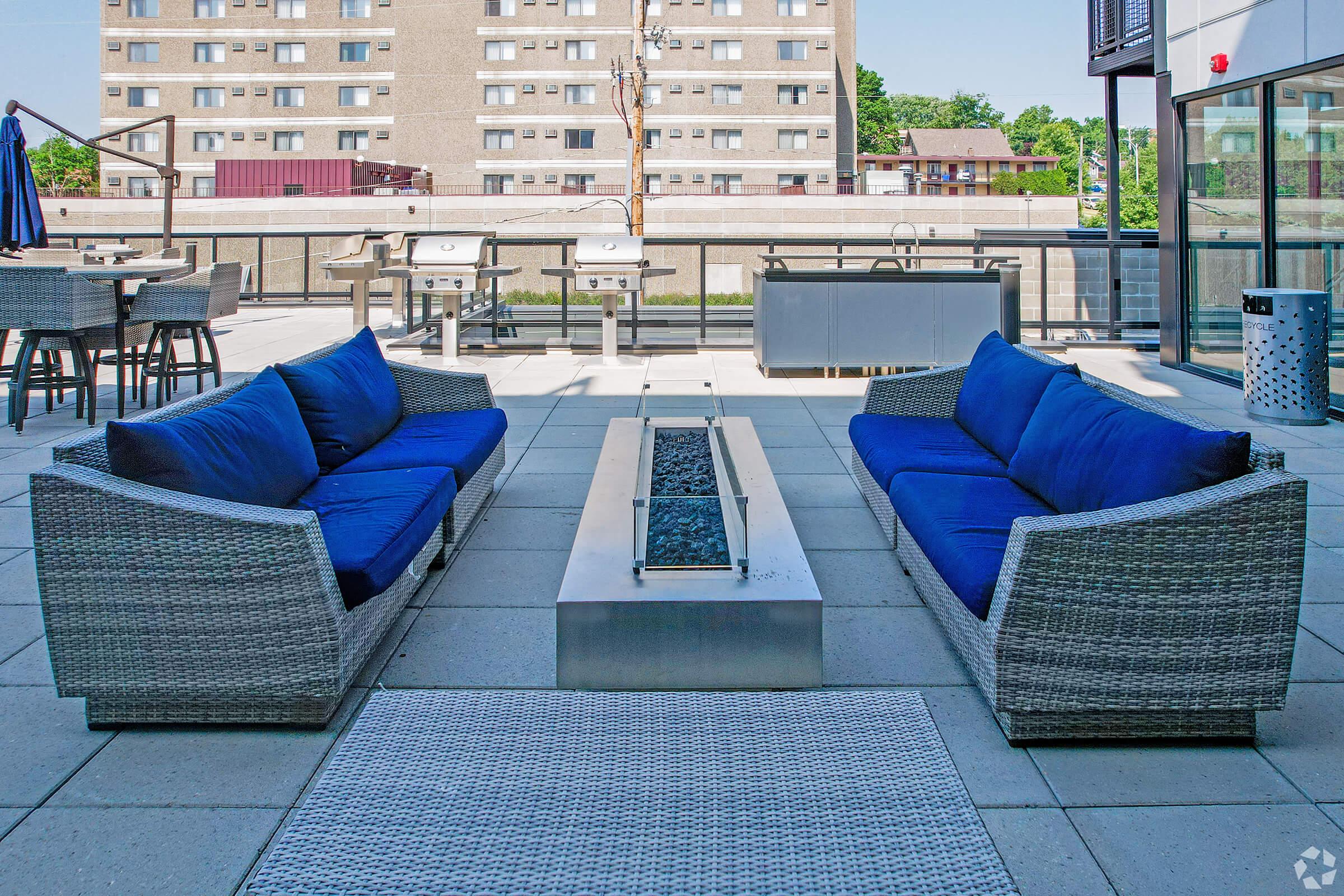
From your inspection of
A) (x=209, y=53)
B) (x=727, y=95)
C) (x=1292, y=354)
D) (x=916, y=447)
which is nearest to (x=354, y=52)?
(x=209, y=53)

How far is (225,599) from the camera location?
2.72m

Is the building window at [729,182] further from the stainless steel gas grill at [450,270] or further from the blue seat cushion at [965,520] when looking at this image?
A: the blue seat cushion at [965,520]

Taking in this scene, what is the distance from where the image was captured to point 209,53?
43438 millimetres

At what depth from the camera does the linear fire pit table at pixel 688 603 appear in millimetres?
2930

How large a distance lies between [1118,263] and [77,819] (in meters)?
11.0

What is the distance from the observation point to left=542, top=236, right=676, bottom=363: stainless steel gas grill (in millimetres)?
9906

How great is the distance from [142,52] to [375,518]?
4703 cm

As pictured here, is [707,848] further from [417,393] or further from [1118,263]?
[1118,263]

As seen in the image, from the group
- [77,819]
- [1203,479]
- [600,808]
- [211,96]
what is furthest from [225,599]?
[211,96]

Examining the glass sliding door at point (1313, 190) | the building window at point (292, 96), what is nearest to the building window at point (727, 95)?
the building window at point (292, 96)

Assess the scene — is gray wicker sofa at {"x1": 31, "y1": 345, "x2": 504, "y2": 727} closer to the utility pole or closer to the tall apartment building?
the utility pole

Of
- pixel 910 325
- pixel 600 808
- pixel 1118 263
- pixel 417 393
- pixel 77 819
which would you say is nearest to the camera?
pixel 600 808

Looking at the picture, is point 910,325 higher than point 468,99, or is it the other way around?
point 468,99

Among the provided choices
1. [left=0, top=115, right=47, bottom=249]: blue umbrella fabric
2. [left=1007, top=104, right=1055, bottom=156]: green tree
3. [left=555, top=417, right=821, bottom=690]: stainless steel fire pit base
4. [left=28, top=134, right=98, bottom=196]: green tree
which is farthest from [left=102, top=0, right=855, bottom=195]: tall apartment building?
[left=1007, top=104, right=1055, bottom=156]: green tree
